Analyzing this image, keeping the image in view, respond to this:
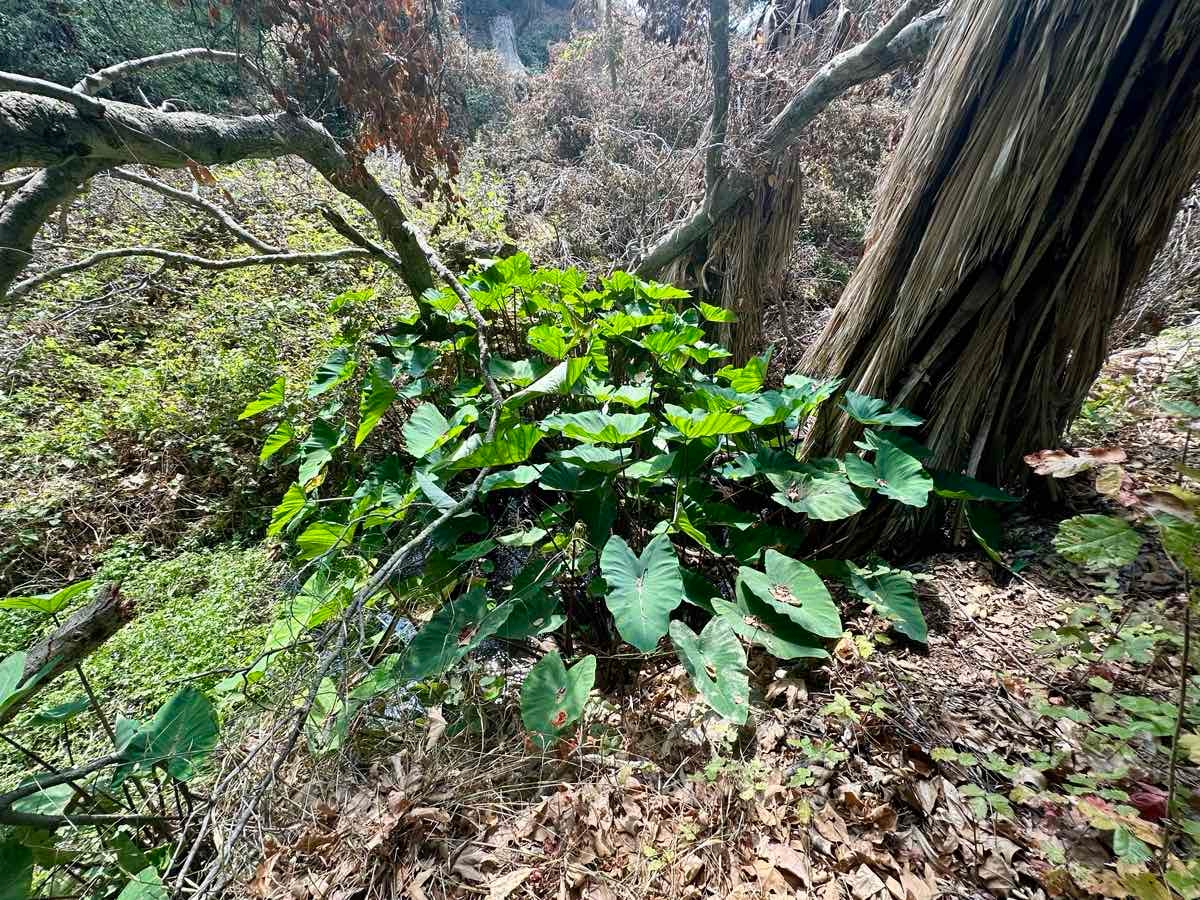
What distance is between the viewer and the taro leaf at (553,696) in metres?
1.24

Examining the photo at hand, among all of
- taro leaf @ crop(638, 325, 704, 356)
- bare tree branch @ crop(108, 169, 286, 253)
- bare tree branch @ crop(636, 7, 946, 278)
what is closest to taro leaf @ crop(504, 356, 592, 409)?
taro leaf @ crop(638, 325, 704, 356)

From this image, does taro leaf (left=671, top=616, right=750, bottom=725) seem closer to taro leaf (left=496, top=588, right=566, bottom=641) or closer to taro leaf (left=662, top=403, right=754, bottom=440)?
taro leaf (left=496, top=588, right=566, bottom=641)

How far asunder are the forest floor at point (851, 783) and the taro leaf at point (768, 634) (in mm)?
159

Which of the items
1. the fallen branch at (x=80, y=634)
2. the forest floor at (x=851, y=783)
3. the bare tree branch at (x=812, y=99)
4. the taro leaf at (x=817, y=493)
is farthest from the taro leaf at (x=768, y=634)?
the bare tree branch at (x=812, y=99)

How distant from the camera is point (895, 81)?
3918 millimetres

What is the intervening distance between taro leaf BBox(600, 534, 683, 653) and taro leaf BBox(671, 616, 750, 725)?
4.4 inches

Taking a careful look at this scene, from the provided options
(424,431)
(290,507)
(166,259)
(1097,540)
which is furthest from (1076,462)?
(166,259)

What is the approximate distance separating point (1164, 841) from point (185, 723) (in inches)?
79.3

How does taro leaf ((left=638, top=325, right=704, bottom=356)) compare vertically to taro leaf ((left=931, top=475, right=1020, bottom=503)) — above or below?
above

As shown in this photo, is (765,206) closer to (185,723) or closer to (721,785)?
(721,785)

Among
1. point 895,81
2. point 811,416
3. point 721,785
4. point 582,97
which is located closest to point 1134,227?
point 811,416

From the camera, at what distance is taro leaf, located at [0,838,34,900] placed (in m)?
0.91

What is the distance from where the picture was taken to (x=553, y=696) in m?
1.27

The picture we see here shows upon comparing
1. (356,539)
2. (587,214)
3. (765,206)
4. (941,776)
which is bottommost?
(941,776)
